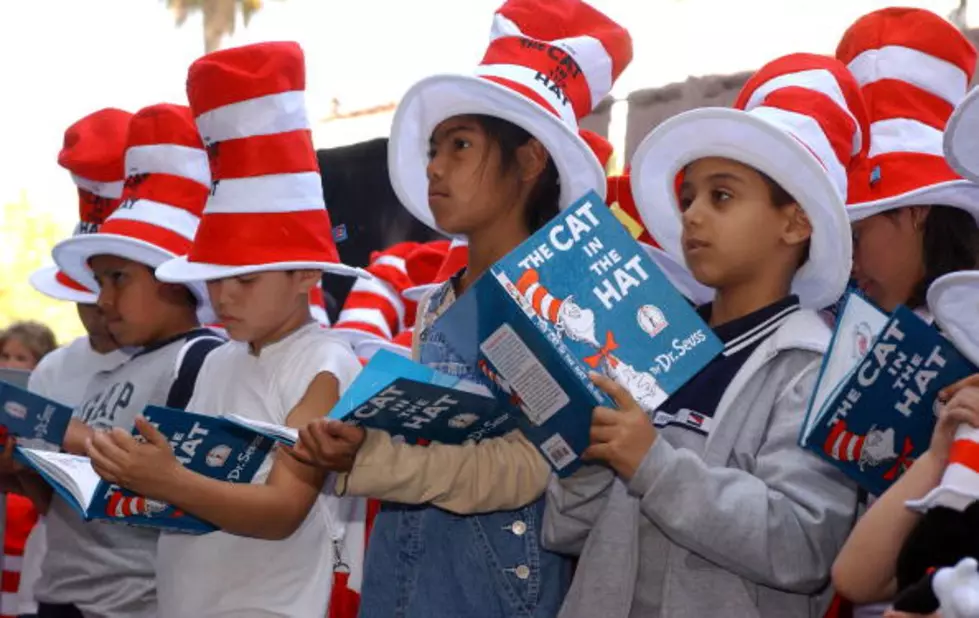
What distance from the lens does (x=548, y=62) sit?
2418mm

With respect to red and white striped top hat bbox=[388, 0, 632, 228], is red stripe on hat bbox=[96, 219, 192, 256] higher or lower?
lower

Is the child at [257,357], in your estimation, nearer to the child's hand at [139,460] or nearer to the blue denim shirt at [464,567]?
the child's hand at [139,460]

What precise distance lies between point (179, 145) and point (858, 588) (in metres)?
2.16

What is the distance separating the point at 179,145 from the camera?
10.8 feet

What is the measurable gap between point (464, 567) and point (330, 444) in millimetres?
337

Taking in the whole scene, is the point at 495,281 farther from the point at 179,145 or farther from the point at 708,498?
the point at 179,145

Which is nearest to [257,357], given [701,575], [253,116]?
[253,116]

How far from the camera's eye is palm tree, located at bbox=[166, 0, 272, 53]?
50.2 feet

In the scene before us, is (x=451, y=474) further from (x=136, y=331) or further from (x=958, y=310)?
(x=136, y=331)

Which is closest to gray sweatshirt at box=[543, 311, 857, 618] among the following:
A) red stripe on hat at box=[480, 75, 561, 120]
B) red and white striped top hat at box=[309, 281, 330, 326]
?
red stripe on hat at box=[480, 75, 561, 120]

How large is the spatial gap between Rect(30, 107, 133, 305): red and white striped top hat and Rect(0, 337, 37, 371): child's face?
1241mm

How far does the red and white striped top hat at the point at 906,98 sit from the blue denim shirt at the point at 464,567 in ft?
2.69

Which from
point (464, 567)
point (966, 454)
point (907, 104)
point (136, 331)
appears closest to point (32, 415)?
point (136, 331)

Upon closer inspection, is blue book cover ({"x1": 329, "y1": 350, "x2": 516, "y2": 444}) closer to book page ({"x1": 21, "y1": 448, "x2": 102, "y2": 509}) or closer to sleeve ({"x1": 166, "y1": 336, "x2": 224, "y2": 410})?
book page ({"x1": 21, "y1": 448, "x2": 102, "y2": 509})
